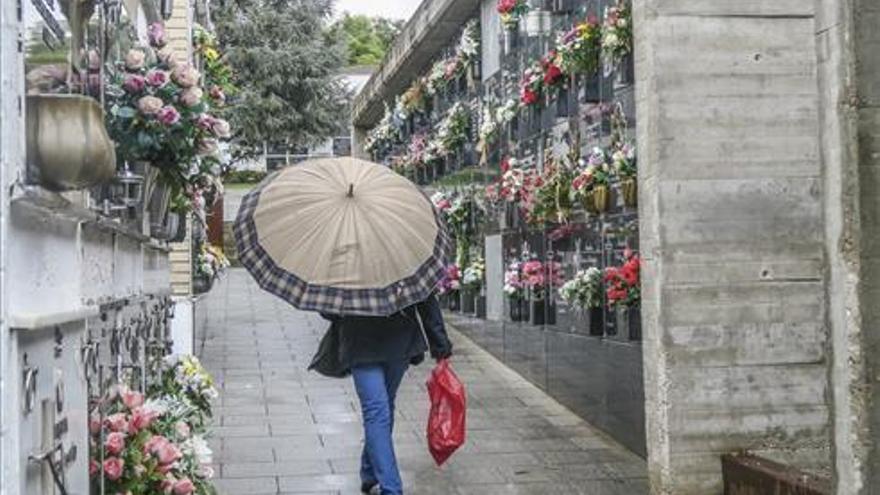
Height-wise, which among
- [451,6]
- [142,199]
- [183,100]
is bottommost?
[142,199]

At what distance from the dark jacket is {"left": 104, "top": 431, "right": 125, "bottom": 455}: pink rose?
228 cm

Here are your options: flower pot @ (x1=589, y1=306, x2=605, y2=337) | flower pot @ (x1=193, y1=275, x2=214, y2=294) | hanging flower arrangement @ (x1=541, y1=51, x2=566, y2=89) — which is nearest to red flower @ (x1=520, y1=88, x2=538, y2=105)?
hanging flower arrangement @ (x1=541, y1=51, x2=566, y2=89)

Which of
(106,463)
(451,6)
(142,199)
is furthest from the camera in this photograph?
(451,6)

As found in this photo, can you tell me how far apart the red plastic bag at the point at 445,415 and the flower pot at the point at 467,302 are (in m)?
7.93

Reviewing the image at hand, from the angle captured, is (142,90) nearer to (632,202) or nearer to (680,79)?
(680,79)

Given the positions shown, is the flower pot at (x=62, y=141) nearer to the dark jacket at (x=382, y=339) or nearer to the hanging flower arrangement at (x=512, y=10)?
the dark jacket at (x=382, y=339)

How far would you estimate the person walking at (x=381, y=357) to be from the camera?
6.51m

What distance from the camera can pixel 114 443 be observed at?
418 cm

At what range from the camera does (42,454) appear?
2.94m

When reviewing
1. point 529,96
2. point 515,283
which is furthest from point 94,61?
point 515,283

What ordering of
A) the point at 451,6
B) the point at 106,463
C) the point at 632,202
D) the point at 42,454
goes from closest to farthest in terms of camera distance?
1. the point at 42,454
2. the point at 106,463
3. the point at 632,202
4. the point at 451,6

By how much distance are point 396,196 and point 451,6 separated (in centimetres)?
917

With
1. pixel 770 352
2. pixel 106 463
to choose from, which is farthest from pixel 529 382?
pixel 106 463

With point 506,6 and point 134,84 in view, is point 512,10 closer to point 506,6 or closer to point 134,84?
point 506,6
